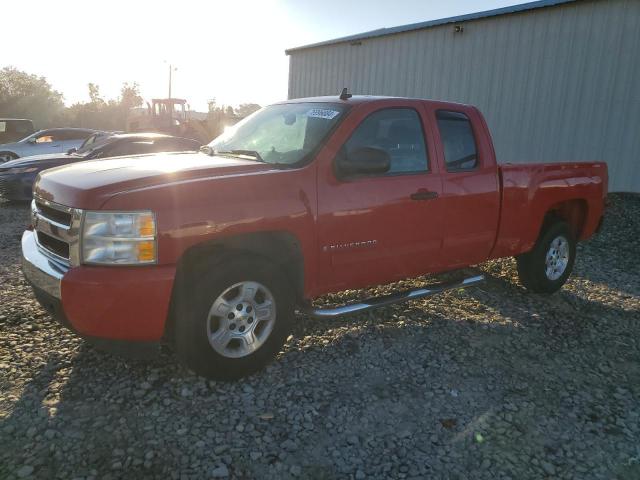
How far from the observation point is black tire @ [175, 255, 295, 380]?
2920 mm

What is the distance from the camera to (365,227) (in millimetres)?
3504

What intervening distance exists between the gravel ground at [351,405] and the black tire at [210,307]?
0.50ft

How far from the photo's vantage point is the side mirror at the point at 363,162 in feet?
10.7

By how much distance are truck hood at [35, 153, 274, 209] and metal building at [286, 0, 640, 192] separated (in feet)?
31.7

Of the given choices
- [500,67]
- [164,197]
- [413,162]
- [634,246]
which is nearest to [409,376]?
[413,162]

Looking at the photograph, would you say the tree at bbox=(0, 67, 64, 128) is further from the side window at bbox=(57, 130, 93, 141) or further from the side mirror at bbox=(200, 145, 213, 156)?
the side mirror at bbox=(200, 145, 213, 156)

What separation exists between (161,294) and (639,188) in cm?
1059

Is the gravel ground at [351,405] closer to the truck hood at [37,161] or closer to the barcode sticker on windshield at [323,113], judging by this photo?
the barcode sticker on windshield at [323,113]

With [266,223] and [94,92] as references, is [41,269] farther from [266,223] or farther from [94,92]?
[94,92]

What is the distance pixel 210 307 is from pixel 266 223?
0.60m

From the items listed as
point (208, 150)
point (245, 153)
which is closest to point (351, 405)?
point (245, 153)

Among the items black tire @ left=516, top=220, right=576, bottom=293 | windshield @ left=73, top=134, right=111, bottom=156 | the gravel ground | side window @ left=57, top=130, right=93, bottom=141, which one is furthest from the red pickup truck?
side window @ left=57, top=130, right=93, bottom=141

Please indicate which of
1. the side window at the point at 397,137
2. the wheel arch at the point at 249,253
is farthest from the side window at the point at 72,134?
the wheel arch at the point at 249,253

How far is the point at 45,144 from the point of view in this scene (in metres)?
14.8
